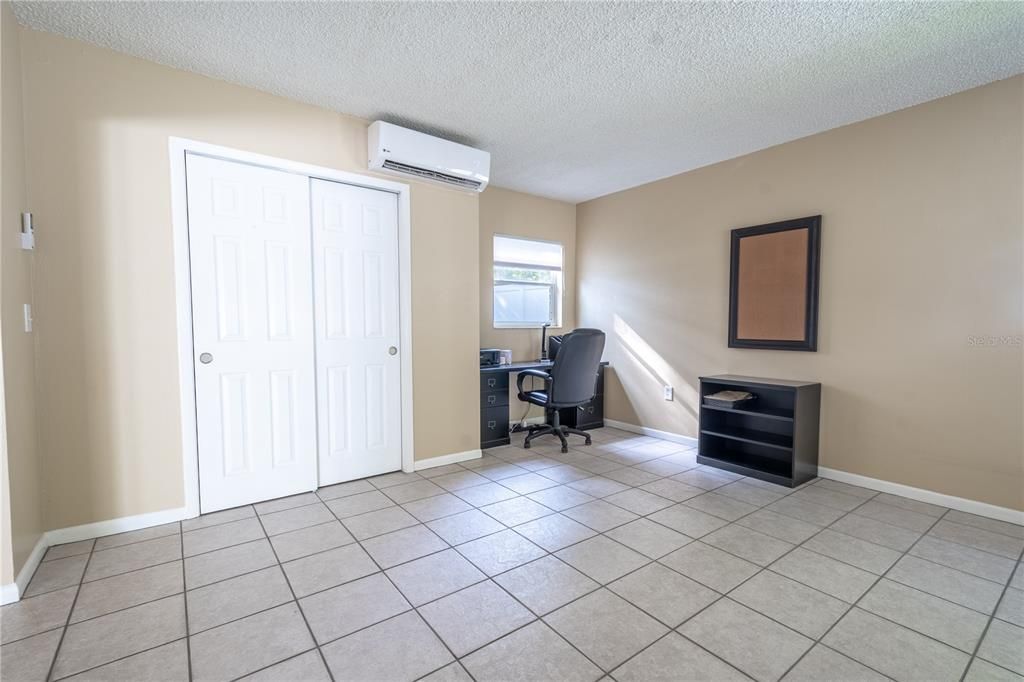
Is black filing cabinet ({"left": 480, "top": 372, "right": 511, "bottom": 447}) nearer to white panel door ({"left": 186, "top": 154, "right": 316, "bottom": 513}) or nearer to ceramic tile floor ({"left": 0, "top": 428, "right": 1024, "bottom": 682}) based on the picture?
ceramic tile floor ({"left": 0, "top": 428, "right": 1024, "bottom": 682})

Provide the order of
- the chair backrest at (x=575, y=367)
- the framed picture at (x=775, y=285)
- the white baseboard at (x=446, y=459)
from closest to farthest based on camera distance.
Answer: the framed picture at (x=775, y=285), the white baseboard at (x=446, y=459), the chair backrest at (x=575, y=367)

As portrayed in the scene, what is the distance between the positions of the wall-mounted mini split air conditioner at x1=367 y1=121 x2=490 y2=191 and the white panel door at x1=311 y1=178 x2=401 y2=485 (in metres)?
0.27

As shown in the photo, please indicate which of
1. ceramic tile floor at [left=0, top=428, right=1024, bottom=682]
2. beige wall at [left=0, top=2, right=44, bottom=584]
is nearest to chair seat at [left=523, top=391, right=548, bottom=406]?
ceramic tile floor at [left=0, top=428, right=1024, bottom=682]

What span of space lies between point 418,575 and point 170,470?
1.69 metres

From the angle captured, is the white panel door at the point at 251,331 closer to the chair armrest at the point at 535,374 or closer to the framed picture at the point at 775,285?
the chair armrest at the point at 535,374

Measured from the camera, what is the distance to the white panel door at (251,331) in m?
2.71

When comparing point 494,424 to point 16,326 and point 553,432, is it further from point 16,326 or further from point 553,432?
point 16,326

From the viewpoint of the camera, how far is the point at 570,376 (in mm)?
4121

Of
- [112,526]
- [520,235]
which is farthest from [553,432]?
[112,526]

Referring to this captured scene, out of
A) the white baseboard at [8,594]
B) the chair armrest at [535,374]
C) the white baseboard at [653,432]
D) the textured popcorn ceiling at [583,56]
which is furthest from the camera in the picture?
the white baseboard at [653,432]

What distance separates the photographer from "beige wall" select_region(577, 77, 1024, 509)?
106 inches

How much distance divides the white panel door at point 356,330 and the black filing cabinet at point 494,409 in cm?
92

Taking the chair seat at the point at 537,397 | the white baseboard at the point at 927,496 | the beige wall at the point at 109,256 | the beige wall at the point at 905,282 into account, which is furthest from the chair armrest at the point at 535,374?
the beige wall at the point at 109,256

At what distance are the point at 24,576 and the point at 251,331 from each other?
4.92 feet
